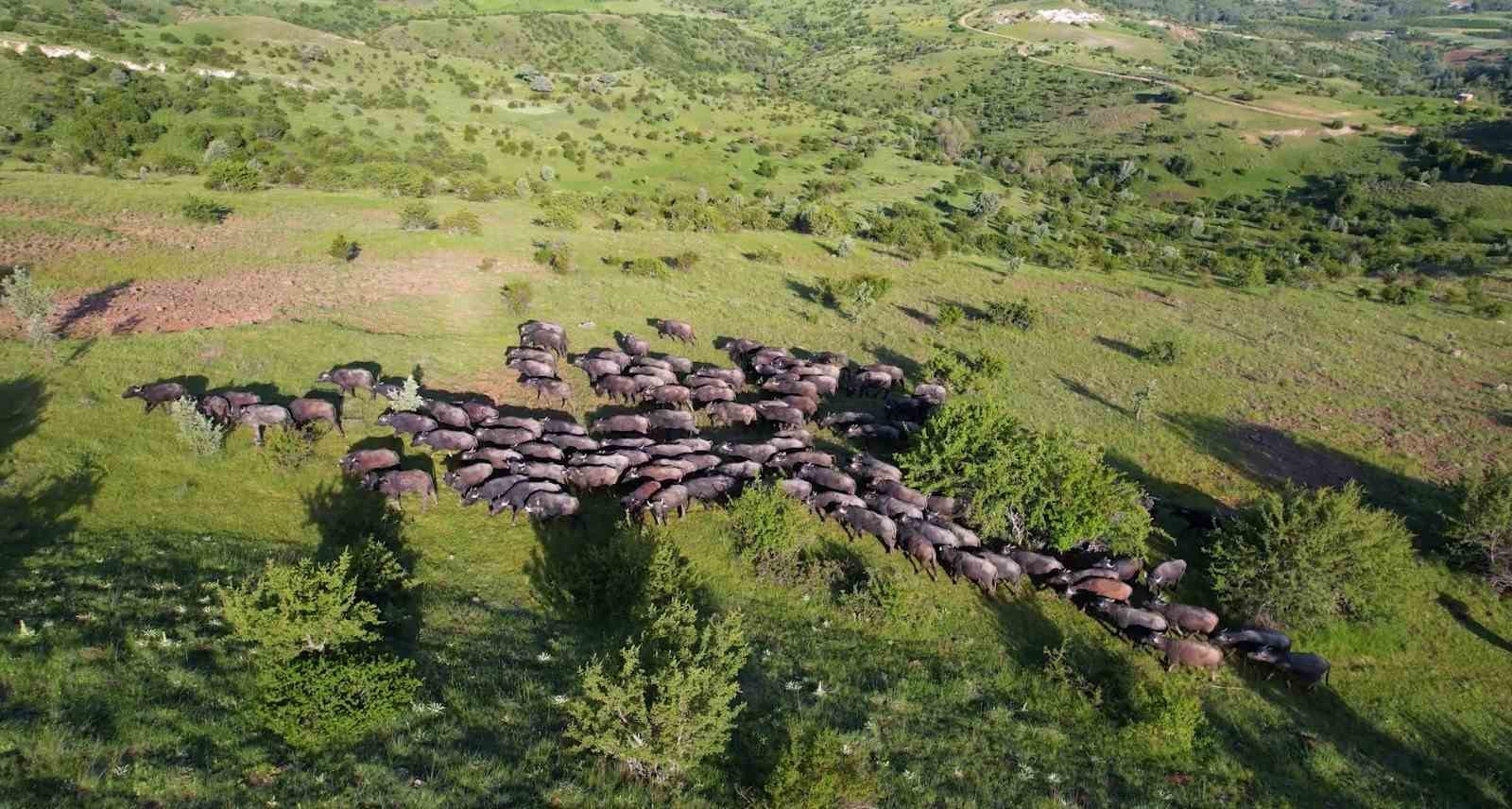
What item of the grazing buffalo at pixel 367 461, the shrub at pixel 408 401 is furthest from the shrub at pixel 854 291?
the grazing buffalo at pixel 367 461

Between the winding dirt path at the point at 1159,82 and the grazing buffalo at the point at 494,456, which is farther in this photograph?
the winding dirt path at the point at 1159,82

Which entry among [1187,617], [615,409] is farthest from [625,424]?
[1187,617]

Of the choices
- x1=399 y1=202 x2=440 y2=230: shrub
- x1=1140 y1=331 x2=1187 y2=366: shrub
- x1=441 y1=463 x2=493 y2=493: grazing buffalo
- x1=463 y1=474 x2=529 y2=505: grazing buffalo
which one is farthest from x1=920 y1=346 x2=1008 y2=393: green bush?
x1=399 y1=202 x2=440 y2=230: shrub

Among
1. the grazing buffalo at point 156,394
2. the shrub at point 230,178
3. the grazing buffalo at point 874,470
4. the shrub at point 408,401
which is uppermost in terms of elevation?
the shrub at point 230,178

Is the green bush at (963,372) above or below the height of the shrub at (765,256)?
below

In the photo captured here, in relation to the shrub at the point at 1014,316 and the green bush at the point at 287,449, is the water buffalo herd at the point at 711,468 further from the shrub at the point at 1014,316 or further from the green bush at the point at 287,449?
the shrub at the point at 1014,316

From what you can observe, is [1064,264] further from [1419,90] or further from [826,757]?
[1419,90]

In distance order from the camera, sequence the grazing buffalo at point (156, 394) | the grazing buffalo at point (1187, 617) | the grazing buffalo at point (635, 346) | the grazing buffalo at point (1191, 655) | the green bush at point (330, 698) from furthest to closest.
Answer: the grazing buffalo at point (635, 346) → the grazing buffalo at point (156, 394) → the grazing buffalo at point (1187, 617) → the grazing buffalo at point (1191, 655) → the green bush at point (330, 698)
